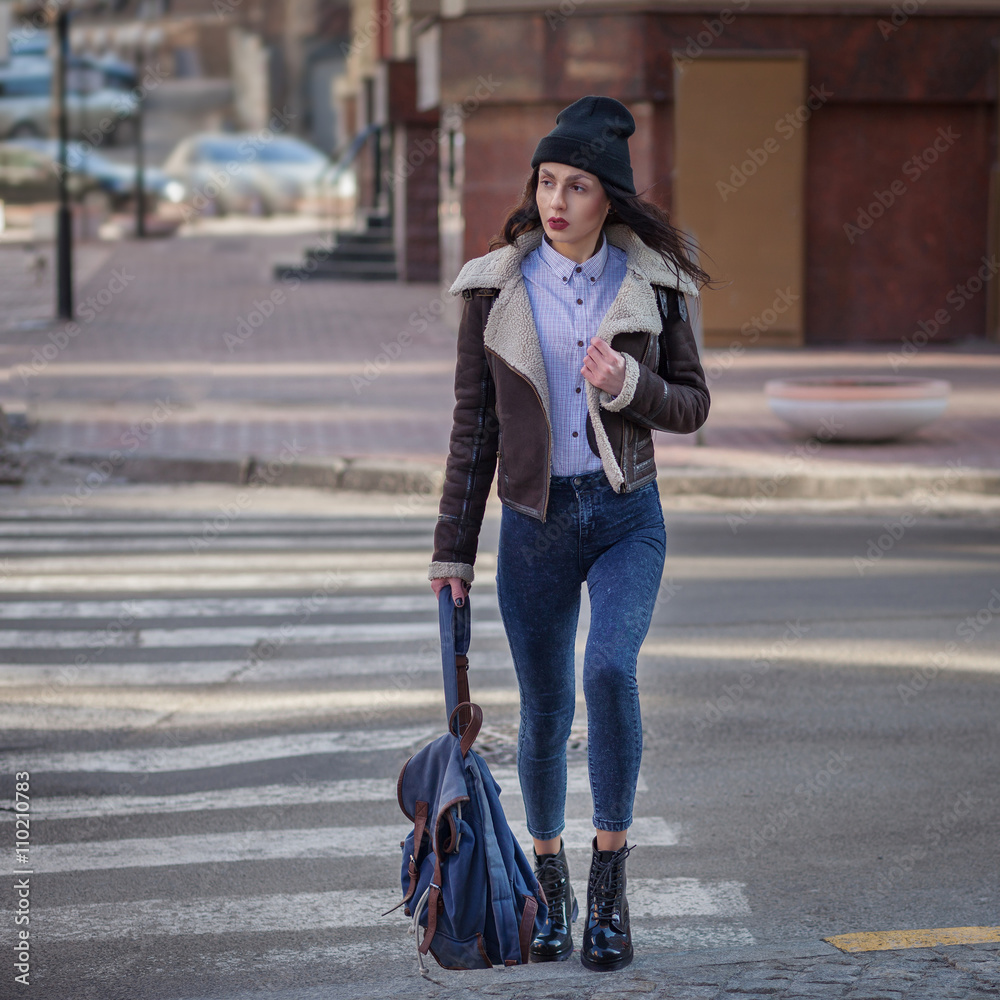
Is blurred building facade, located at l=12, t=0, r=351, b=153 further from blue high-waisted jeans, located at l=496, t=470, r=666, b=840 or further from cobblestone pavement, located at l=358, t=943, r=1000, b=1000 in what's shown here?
cobblestone pavement, located at l=358, t=943, r=1000, b=1000

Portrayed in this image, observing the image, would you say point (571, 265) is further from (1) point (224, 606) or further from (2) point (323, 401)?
(2) point (323, 401)

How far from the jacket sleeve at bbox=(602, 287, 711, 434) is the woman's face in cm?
24

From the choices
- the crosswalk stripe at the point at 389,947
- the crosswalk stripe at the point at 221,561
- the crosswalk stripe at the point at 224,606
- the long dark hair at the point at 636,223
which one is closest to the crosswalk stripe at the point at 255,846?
the crosswalk stripe at the point at 389,947

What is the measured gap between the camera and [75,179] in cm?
3897

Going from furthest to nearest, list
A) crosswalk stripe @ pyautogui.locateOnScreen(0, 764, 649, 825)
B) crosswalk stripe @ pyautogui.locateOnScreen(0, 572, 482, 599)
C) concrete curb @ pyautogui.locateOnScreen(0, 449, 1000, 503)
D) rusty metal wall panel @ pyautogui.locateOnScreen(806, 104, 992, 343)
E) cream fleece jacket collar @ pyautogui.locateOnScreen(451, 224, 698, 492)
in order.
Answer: rusty metal wall panel @ pyautogui.locateOnScreen(806, 104, 992, 343) → concrete curb @ pyautogui.locateOnScreen(0, 449, 1000, 503) → crosswalk stripe @ pyautogui.locateOnScreen(0, 572, 482, 599) → crosswalk stripe @ pyautogui.locateOnScreen(0, 764, 649, 825) → cream fleece jacket collar @ pyautogui.locateOnScreen(451, 224, 698, 492)

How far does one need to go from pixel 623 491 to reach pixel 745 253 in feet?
52.8

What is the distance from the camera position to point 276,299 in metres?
24.8

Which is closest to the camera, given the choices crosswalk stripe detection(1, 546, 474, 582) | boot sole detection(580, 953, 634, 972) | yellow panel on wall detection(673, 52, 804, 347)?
boot sole detection(580, 953, 634, 972)

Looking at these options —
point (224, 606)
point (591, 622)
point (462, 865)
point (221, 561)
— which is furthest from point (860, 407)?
point (462, 865)

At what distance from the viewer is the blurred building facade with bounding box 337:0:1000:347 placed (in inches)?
750

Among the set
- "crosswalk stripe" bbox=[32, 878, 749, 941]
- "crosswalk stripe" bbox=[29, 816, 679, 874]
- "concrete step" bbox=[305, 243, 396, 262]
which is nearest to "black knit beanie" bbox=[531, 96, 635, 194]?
"crosswalk stripe" bbox=[32, 878, 749, 941]

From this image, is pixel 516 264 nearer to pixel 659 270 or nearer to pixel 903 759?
pixel 659 270

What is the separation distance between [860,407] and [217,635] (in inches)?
254

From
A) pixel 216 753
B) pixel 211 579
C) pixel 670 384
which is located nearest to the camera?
pixel 670 384
